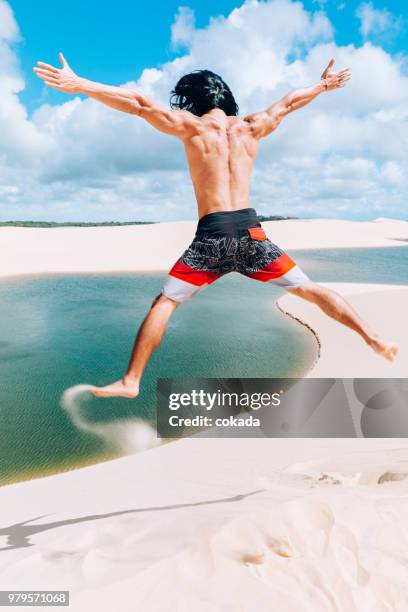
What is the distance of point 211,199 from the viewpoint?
8.58 feet

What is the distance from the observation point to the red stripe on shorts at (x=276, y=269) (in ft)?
8.80

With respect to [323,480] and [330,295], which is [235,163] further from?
[323,480]

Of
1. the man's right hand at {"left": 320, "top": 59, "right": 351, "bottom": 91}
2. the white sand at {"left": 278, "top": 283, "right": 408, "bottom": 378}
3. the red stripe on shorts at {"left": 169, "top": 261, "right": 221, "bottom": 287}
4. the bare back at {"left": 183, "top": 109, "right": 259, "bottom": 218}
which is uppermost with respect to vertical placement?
the man's right hand at {"left": 320, "top": 59, "right": 351, "bottom": 91}

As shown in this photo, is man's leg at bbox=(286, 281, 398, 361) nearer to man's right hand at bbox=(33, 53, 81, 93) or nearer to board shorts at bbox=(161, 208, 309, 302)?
board shorts at bbox=(161, 208, 309, 302)

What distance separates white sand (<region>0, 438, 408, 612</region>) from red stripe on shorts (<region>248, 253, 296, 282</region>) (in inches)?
50.2

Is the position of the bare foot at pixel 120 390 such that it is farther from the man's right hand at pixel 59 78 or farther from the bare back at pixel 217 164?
the man's right hand at pixel 59 78

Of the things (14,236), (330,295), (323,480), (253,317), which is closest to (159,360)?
(253,317)

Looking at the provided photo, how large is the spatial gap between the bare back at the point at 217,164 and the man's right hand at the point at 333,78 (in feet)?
2.78

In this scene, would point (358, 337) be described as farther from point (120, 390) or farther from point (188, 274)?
point (120, 390)

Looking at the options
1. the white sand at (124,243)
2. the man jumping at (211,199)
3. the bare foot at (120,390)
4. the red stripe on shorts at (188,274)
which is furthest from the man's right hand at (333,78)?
the white sand at (124,243)

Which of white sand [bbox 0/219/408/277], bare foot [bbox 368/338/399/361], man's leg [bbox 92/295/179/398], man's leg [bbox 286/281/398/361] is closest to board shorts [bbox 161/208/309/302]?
man's leg [bbox 92/295/179/398]

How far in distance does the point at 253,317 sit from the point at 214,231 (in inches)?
460

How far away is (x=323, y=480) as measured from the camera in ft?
13.6

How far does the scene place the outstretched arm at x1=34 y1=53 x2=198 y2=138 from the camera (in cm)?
237
